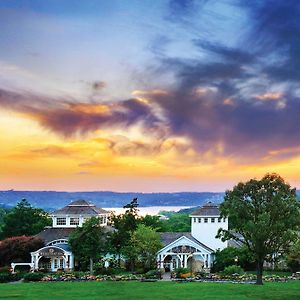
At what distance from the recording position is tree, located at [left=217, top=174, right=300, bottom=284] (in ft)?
140

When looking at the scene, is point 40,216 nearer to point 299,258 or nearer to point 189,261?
point 189,261

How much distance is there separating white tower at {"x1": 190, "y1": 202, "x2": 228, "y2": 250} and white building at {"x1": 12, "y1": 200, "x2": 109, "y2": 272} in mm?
12610

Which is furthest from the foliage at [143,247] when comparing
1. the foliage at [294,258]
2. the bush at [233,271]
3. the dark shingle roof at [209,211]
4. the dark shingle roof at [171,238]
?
the foliage at [294,258]

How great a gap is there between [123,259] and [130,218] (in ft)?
17.2

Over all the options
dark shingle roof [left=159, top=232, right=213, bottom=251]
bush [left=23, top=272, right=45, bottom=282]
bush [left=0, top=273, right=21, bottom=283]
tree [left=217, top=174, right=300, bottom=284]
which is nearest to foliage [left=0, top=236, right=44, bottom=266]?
bush [left=0, top=273, right=21, bottom=283]

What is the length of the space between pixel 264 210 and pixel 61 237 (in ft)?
106

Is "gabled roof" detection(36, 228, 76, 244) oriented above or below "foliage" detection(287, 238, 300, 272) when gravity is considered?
above

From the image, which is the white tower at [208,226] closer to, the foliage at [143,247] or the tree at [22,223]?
the foliage at [143,247]

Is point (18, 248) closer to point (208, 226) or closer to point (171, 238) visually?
point (171, 238)

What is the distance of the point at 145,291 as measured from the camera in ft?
128

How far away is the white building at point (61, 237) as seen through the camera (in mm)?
63625

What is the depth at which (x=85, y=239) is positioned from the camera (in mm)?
60625

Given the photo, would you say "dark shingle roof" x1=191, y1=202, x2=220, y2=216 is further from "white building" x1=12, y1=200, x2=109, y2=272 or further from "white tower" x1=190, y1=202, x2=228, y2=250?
"white building" x1=12, y1=200, x2=109, y2=272

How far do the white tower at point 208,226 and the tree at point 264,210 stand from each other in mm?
25433
